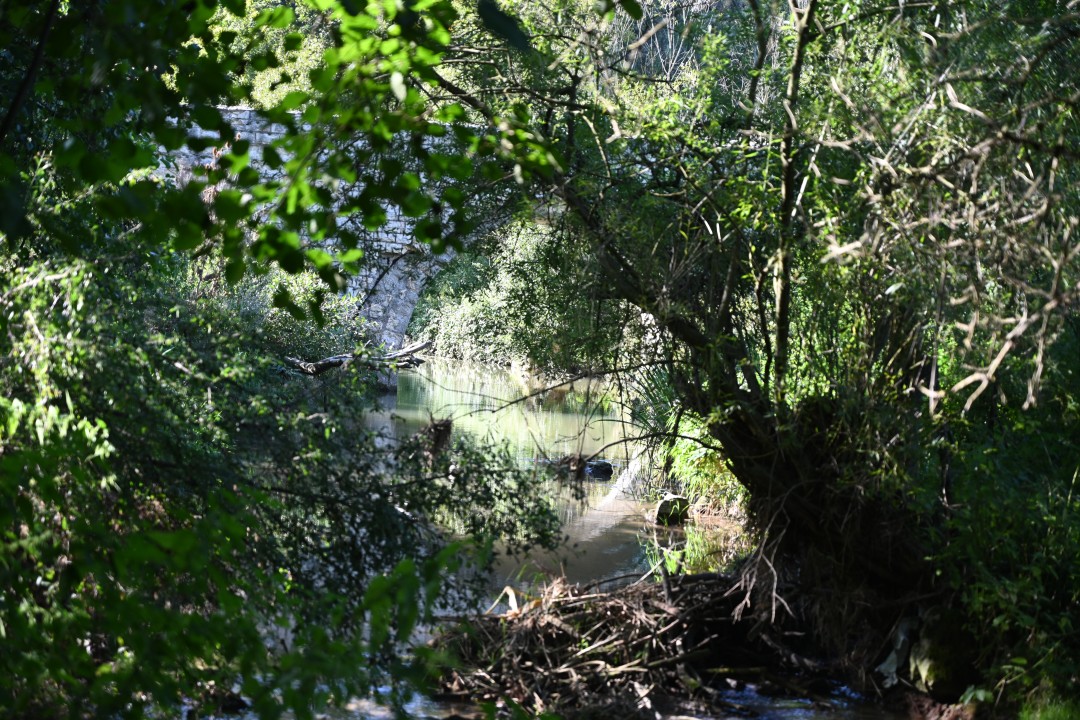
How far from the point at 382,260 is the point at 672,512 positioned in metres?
3.25

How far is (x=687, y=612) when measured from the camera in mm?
6039

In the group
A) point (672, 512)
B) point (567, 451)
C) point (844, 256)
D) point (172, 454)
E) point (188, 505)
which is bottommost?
point (672, 512)

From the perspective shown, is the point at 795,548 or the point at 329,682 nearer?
the point at 329,682

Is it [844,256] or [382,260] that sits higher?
[382,260]

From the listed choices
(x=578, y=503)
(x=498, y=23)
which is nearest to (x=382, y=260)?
(x=578, y=503)

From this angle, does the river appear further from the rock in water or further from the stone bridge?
the stone bridge

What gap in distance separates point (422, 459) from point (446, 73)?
2286 millimetres

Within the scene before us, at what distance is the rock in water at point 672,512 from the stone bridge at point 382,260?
9.16 ft

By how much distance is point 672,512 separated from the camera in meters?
9.48

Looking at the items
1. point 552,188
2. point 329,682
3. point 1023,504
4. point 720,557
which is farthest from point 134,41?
point 720,557

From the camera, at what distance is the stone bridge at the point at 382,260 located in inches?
238

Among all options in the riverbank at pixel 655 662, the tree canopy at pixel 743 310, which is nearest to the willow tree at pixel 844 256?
the tree canopy at pixel 743 310

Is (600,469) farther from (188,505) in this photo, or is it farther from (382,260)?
(188,505)

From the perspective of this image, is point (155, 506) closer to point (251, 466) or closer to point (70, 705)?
point (251, 466)
